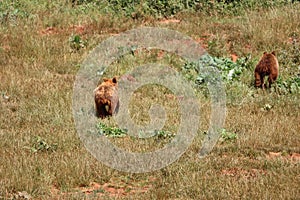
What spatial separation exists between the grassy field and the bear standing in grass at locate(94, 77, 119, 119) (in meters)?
0.24

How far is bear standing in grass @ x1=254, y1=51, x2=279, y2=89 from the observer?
463 inches

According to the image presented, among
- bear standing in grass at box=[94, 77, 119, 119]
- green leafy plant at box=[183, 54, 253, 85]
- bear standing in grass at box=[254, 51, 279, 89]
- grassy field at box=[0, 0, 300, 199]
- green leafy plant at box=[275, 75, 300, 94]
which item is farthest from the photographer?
green leafy plant at box=[183, 54, 253, 85]

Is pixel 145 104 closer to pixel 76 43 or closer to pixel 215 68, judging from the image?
pixel 215 68

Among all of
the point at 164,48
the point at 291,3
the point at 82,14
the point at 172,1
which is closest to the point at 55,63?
the point at 164,48

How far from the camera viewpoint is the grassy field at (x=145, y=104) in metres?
7.53

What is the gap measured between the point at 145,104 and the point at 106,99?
1.14m

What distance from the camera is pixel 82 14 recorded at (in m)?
16.5

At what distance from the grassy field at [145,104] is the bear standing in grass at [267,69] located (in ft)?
0.78

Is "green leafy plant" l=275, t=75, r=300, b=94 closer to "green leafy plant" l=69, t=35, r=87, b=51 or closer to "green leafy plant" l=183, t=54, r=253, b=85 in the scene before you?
"green leafy plant" l=183, t=54, r=253, b=85

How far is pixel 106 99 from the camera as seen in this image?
9.91 m

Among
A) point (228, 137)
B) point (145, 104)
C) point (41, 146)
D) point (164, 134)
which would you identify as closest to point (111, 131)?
point (164, 134)

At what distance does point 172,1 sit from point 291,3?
339cm

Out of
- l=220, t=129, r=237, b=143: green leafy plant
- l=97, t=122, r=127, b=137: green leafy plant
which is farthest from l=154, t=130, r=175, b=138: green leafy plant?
l=220, t=129, r=237, b=143: green leafy plant

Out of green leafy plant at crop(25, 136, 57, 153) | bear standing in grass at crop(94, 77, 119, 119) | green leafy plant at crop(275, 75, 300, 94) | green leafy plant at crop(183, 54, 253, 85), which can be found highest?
green leafy plant at crop(183, 54, 253, 85)
